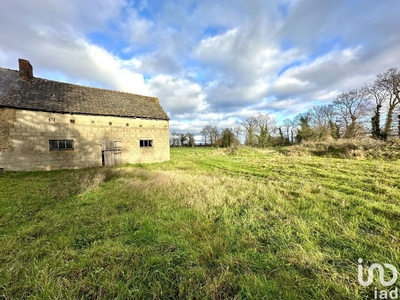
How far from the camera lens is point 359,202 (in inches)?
198

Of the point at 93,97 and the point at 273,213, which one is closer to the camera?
the point at 273,213

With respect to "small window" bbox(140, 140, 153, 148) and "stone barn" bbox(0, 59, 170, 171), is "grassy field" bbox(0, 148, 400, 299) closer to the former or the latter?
"stone barn" bbox(0, 59, 170, 171)

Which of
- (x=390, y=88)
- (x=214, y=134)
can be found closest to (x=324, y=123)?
(x=390, y=88)

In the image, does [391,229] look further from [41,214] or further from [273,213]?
[41,214]

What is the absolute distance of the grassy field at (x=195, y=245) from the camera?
2.22 meters

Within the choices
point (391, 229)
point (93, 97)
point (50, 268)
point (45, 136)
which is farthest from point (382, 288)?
point (93, 97)

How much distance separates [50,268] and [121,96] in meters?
17.2

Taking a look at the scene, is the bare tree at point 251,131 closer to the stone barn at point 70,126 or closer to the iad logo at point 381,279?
the stone barn at point 70,126

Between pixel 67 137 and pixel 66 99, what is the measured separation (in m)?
3.37

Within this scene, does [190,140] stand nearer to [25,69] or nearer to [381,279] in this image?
[25,69]

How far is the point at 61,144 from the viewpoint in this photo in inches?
496

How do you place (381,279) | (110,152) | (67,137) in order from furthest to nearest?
(110,152), (67,137), (381,279)

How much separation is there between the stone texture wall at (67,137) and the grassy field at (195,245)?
7686 mm

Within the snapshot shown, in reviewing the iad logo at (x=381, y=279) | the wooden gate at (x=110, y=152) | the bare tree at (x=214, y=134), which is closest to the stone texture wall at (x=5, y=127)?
the wooden gate at (x=110, y=152)
